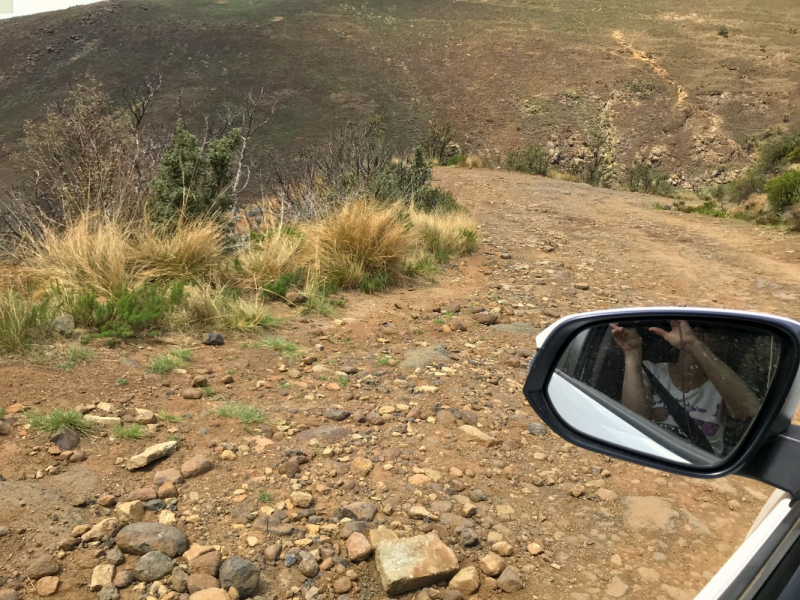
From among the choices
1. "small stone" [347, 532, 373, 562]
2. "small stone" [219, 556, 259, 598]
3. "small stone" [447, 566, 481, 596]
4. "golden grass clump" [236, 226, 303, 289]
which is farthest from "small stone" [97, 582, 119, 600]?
"golden grass clump" [236, 226, 303, 289]

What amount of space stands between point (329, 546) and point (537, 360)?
1.10m

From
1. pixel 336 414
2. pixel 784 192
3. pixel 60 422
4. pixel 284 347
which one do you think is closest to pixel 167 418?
pixel 60 422

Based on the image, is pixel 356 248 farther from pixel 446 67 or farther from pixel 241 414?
pixel 446 67

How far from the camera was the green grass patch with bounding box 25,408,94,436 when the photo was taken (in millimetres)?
2604

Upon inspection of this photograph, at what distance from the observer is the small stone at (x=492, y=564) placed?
6.85 feet

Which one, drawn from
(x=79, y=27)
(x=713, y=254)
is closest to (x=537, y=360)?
(x=713, y=254)

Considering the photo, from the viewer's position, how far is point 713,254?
28.1 ft

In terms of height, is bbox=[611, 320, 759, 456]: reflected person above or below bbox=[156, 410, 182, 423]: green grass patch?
above

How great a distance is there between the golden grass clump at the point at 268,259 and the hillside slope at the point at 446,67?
26.8 meters

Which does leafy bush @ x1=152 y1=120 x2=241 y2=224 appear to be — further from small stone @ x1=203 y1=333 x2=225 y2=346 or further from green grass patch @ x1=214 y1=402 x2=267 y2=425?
green grass patch @ x1=214 y1=402 x2=267 y2=425

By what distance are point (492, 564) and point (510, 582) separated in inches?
3.6

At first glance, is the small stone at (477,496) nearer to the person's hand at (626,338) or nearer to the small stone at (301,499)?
the small stone at (301,499)

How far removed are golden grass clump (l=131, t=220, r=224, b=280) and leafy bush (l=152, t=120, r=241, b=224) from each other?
0.32m

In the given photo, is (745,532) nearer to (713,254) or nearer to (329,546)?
(329,546)
